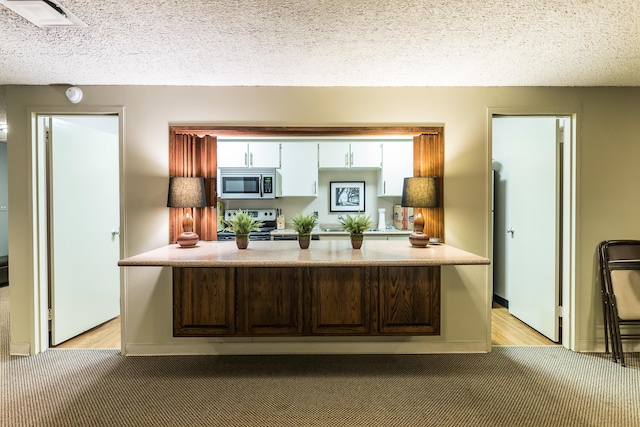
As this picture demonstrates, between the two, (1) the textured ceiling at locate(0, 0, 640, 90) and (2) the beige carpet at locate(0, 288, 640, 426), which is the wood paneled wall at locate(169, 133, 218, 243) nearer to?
(1) the textured ceiling at locate(0, 0, 640, 90)

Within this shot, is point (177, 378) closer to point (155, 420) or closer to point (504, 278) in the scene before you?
point (155, 420)

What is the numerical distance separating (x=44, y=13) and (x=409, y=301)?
110 inches

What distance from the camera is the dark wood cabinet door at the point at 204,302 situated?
2377 millimetres

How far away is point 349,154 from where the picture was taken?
13.9 ft

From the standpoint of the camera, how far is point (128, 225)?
9.12 feet

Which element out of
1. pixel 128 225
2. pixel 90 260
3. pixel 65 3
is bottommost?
pixel 90 260

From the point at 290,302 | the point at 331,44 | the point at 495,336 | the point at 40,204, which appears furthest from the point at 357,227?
the point at 40,204

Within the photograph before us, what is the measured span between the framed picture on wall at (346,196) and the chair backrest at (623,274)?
8.65 feet

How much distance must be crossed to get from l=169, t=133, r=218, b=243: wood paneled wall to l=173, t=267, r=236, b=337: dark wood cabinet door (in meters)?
0.58

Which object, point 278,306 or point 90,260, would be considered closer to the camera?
point 278,306

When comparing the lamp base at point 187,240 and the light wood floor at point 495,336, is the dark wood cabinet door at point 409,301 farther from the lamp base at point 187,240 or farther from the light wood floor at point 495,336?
the lamp base at point 187,240

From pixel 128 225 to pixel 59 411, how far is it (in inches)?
53.1

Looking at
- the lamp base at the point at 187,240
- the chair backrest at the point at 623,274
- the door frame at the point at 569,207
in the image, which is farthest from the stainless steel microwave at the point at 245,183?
the chair backrest at the point at 623,274

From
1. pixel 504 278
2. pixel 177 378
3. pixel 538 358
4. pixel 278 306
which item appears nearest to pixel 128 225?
pixel 177 378
